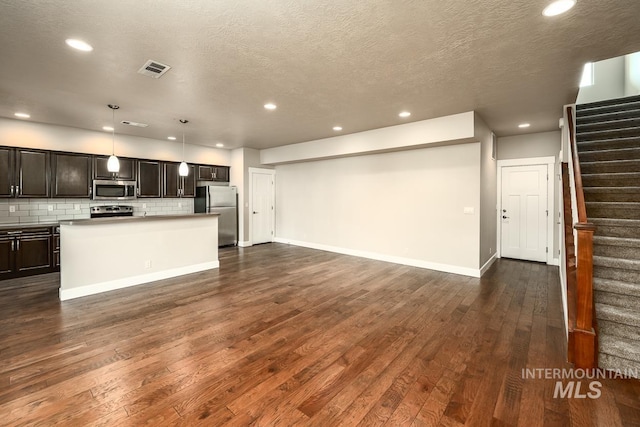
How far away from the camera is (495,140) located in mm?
6109

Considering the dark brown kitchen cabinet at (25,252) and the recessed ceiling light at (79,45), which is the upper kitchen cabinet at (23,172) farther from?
the recessed ceiling light at (79,45)

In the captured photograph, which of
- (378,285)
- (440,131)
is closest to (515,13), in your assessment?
(440,131)

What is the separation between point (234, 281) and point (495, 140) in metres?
6.04

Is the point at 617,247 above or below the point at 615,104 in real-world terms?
below

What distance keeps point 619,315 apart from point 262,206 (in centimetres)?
737

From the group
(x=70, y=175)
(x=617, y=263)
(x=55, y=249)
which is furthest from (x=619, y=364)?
(x=70, y=175)

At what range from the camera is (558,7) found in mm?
2068

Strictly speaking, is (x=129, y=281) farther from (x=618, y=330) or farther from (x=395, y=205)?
(x=618, y=330)

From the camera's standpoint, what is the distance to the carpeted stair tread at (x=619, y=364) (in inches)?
88.7

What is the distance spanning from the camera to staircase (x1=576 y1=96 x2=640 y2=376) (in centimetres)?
241

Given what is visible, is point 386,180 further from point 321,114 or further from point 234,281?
point 234,281

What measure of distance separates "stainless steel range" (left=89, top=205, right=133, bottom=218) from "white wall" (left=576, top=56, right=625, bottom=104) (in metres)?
9.70

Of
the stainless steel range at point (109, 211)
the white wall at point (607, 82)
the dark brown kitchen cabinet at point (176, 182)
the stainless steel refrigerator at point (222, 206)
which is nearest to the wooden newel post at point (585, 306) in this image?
the white wall at point (607, 82)

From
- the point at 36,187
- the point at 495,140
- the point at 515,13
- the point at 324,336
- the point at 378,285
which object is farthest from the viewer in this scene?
the point at 495,140
